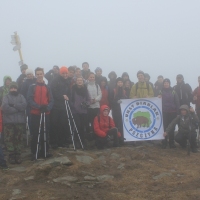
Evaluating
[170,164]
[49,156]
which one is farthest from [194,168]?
[49,156]

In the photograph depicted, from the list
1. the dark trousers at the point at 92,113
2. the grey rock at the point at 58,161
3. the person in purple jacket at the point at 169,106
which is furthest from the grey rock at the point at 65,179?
the person in purple jacket at the point at 169,106

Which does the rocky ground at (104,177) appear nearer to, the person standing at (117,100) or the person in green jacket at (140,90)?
the person standing at (117,100)

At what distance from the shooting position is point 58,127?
11.7 metres

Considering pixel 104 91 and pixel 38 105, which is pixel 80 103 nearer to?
pixel 104 91

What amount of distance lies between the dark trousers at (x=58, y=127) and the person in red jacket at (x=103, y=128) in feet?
3.34

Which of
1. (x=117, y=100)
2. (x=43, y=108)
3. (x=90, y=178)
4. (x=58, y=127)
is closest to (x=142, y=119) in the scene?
(x=117, y=100)

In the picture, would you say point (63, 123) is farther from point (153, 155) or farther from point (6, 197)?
point (6, 197)

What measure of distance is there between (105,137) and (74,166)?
2.89 m

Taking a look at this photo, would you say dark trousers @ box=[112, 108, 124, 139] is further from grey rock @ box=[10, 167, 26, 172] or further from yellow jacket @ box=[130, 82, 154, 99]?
grey rock @ box=[10, 167, 26, 172]

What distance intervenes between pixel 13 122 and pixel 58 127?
5.47ft

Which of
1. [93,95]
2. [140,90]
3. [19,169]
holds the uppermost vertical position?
[140,90]

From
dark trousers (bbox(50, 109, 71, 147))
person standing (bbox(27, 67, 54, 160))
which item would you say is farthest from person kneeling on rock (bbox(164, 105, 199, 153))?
person standing (bbox(27, 67, 54, 160))

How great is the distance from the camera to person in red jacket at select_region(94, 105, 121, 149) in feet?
40.1

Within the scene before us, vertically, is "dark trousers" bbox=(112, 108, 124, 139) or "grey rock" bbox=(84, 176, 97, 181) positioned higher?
"dark trousers" bbox=(112, 108, 124, 139)
